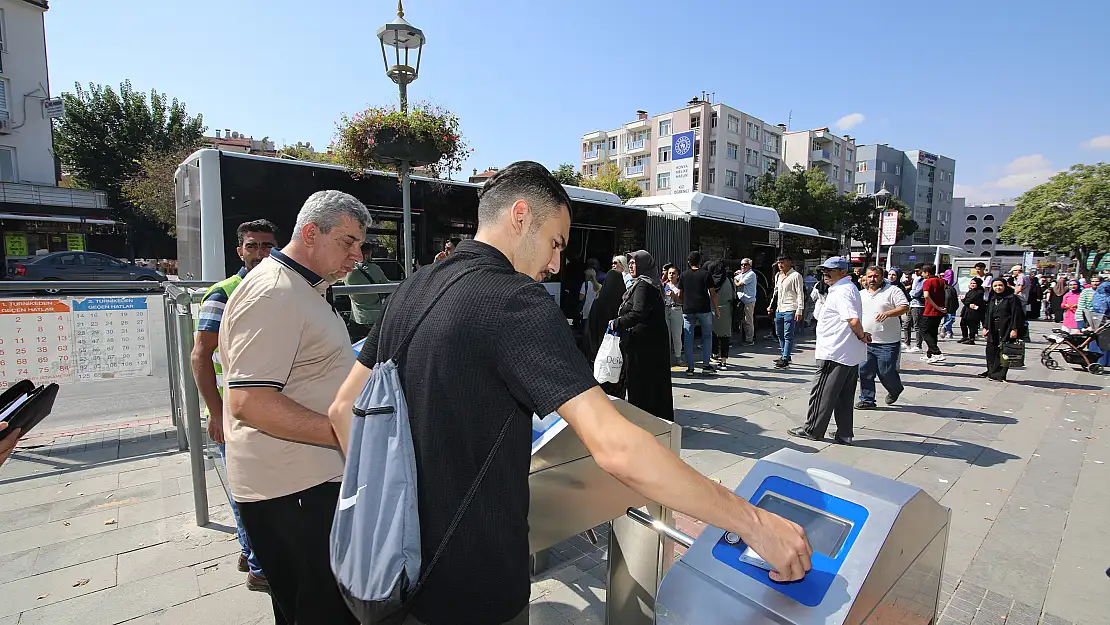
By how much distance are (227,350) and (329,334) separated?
0.34m

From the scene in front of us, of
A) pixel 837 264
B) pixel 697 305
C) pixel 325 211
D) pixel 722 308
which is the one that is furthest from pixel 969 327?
pixel 325 211

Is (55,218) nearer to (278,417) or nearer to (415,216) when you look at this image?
(415,216)

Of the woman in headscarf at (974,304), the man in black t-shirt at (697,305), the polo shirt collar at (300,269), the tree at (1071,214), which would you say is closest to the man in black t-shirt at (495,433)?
the polo shirt collar at (300,269)

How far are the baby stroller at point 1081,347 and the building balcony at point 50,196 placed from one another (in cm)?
3599

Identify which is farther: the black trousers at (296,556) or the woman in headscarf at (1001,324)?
the woman in headscarf at (1001,324)

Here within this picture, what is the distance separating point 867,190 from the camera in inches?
2894

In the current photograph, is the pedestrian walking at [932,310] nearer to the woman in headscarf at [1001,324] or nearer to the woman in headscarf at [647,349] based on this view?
the woman in headscarf at [1001,324]

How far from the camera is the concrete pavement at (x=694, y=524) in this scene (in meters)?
2.85

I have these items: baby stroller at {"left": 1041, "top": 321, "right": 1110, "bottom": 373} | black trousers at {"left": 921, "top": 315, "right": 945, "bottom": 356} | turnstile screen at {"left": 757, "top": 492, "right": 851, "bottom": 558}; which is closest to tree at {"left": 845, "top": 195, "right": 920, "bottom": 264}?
baby stroller at {"left": 1041, "top": 321, "right": 1110, "bottom": 373}

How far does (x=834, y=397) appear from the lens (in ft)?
17.8

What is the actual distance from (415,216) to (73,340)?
4.84 meters

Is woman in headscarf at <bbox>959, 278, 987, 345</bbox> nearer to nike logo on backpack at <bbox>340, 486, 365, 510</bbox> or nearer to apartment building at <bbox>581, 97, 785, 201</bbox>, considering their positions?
nike logo on backpack at <bbox>340, 486, 365, 510</bbox>

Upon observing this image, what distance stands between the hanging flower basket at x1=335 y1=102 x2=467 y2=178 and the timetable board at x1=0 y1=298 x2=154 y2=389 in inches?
96.9

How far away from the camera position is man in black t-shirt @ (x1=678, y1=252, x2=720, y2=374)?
8430 mm
